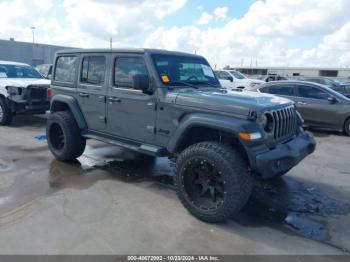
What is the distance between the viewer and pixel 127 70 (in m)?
4.66

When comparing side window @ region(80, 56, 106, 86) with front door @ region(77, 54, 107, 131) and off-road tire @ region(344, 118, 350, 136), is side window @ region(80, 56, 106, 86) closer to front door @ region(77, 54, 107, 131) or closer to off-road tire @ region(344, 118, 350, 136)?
front door @ region(77, 54, 107, 131)

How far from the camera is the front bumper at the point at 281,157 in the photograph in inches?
132

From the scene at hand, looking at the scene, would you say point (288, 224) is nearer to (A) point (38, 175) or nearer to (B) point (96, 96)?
(B) point (96, 96)

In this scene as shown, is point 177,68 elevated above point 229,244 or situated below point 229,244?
above

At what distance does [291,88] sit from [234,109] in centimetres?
682

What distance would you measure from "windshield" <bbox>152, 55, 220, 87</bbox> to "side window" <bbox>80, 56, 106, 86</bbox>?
3.46 ft

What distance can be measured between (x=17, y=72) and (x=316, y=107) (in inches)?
367

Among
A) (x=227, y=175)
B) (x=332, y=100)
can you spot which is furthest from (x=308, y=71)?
(x=227, y=175)

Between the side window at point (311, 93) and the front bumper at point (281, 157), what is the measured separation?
5.49 meters

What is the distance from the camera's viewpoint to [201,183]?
3760mm

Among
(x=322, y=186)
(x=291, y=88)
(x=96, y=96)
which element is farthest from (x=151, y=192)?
(x=291, y=88)

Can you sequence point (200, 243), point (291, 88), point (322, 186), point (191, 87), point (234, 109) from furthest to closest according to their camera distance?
1. point (291, 88)
2. point (322, 186)
3. point (191, 87)
4. point (234, 109)
5. point (200, 243)

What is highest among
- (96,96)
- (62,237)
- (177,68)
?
(177,68)

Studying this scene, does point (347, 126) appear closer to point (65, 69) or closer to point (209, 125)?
point (209, 125)
